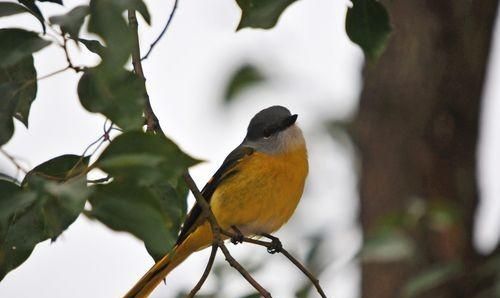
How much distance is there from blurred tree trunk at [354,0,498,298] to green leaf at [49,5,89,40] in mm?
5466

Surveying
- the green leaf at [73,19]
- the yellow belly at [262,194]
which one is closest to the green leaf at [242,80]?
the yellow belly at [262,194]

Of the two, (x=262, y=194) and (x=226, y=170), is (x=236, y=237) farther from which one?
(x=226, y=170)

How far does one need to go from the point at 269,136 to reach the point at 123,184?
2.94 meters

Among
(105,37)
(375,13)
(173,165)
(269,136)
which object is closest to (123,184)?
(173,165)

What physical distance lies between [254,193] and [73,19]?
2479 millimetres

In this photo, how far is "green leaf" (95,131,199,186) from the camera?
2.18 m

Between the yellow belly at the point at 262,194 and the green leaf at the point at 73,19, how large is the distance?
2.40m

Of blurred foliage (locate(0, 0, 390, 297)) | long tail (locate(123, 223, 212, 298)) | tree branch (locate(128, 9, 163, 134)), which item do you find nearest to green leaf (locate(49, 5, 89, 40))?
blurred foliage (locate(0, 0, 390, 297))

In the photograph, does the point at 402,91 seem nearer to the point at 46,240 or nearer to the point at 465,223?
the point at 465,223

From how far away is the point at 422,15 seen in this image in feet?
25.9

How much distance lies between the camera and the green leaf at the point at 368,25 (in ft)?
9.87

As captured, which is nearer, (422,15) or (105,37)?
(105,37)

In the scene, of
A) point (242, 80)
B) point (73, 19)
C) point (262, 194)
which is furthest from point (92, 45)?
point (242, 80)

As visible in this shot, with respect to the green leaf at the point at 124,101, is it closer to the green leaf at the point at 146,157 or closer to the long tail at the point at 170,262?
the green leaf at the point at 146,157
